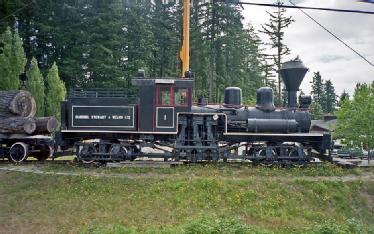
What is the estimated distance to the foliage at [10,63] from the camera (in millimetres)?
29859

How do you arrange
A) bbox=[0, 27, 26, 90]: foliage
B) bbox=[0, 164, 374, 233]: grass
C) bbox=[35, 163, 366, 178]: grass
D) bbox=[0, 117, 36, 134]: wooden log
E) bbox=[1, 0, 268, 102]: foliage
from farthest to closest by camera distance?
bbox=[1, 0, 268, 102]: foliage → bbox=[0, 27, 26, 90]: foliage → bbox=[0, 117, 36, 134]: wooden log → bbox=[35, 163, 366, 178]: grass → bbox=[0, 164, 374, 233]: grass

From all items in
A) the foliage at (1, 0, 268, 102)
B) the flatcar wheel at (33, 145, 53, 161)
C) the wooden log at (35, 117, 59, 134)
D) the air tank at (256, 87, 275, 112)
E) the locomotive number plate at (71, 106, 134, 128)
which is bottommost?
the flatcar wheel at (33, 145, 53, 161)

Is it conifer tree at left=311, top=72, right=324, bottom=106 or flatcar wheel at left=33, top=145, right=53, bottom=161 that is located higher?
conifer tree at left=311, top=72, right=324, bottom=106

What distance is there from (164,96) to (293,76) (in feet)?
18.5

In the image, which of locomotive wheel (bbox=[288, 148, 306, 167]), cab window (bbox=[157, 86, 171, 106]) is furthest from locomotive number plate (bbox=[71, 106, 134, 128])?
locomotive wheel (bbox=[288, 148, 306, 167])

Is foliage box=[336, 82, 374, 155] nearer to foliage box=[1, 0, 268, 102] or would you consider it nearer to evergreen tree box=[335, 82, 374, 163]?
evergreen tree box=[335, 82, 374, 163]

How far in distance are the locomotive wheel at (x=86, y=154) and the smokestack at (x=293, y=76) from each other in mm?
8711

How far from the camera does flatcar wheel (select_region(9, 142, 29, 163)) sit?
1745 cm

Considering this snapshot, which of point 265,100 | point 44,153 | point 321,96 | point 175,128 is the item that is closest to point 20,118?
point 44,153

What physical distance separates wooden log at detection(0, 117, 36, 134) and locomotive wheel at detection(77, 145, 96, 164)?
2.97 metres

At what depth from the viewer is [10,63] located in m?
30.4

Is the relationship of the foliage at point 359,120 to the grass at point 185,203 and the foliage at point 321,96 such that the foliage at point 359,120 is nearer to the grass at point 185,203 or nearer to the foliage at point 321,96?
the grass at point 185,203

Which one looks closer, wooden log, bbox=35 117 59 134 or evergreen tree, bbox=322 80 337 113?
wooden log, bbox=35 117 59 134

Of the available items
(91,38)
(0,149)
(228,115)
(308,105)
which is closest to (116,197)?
(228,115)
